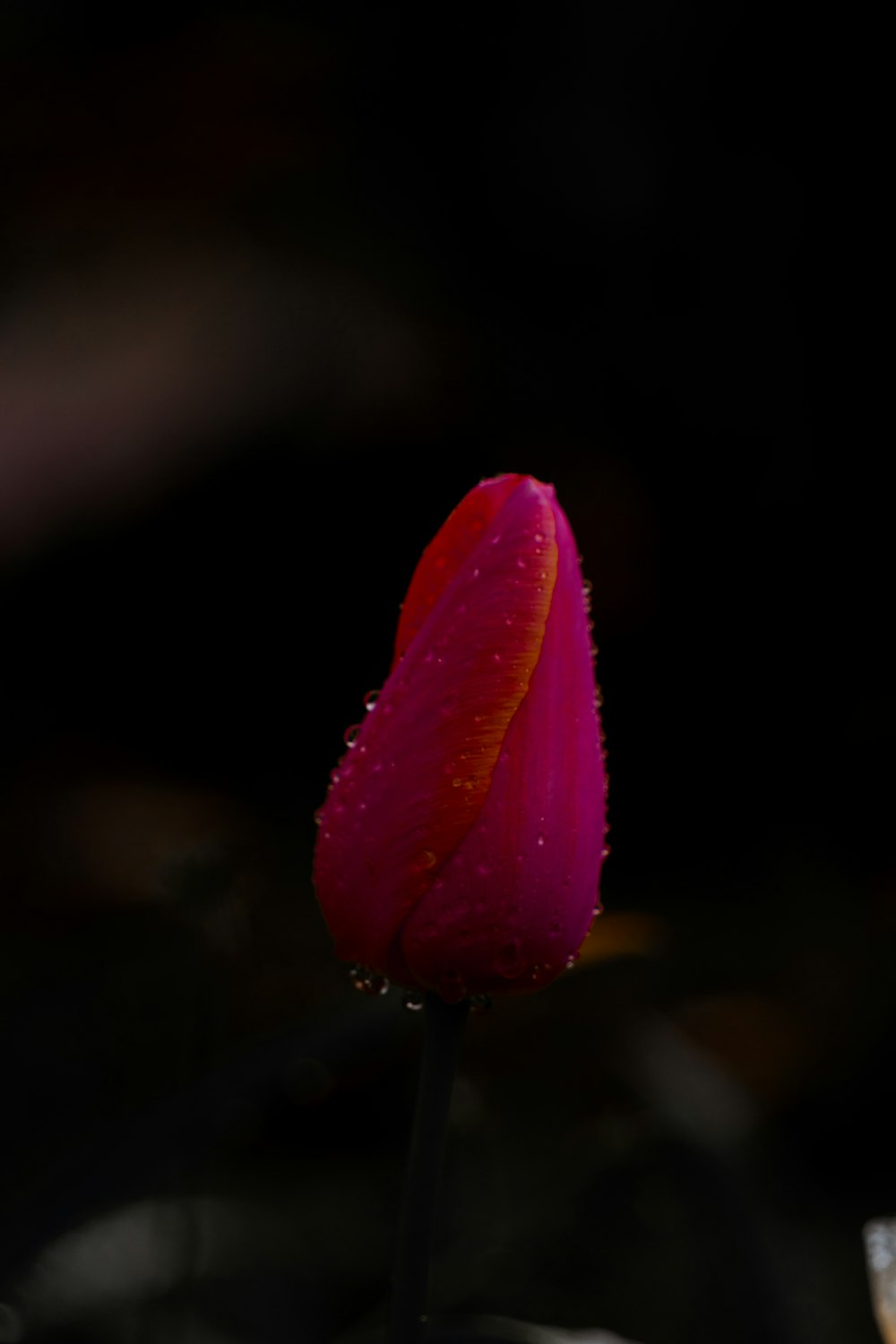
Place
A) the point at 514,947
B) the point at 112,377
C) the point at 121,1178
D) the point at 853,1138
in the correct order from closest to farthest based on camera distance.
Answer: the point at 514,947, the point at 121,1178, the point at 853,1138, the point at 112,377

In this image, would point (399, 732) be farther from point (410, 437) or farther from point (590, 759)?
point (410, 437)

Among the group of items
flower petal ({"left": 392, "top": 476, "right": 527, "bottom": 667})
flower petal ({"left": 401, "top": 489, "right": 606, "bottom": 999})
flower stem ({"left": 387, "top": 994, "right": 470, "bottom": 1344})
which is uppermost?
flower petal ({"left": 392, "top": 476, "right": 527, "bottom": 667})

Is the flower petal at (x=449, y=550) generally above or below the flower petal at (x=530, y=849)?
above

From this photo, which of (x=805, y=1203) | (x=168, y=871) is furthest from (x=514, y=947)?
(x=805, y=1203)

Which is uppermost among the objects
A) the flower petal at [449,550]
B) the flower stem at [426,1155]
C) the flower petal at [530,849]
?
the flower petal at [449,550]
